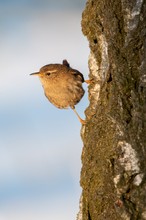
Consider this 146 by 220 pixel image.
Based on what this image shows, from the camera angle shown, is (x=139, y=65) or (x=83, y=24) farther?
(x=83, y=24)

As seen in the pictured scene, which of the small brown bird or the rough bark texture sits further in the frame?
the small brown bird

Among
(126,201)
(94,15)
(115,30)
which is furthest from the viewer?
(94,15)

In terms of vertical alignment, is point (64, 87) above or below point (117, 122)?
above

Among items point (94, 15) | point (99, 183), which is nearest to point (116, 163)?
point (99, 183)

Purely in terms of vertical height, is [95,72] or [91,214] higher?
[95,72]

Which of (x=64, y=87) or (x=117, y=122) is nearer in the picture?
(x=117, y=122)

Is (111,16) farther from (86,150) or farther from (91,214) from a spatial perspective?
(91,214)
